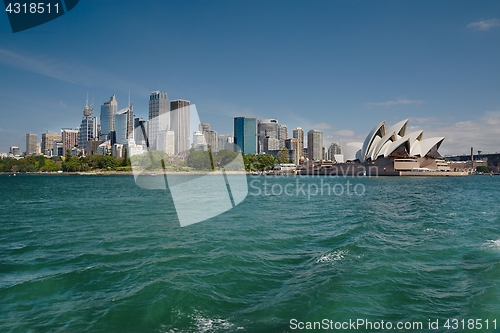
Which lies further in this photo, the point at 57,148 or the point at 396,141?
the point at 57,148

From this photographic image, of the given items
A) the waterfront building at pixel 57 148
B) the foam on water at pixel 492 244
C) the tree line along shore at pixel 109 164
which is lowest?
the foam on water at pixel 492 244

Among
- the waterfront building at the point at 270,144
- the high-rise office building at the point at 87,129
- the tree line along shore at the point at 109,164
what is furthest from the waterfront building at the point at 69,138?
the waterfront building at the point at 270,144

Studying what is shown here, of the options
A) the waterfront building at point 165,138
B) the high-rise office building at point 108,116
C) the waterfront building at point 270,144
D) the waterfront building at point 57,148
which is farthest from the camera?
the high-rise office building at point 108,116

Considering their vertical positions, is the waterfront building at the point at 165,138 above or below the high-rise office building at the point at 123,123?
below

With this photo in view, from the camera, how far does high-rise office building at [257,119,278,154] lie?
178500 mm

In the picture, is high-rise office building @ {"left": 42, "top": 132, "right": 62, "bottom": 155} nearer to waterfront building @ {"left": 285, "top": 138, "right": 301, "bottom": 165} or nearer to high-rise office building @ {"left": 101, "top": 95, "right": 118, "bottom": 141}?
high-rise office building @ {"left": 101, "top": 95, "right": 118, "bottom": 141}

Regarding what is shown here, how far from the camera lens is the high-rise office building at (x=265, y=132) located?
7028 inches

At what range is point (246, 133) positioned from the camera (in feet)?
555

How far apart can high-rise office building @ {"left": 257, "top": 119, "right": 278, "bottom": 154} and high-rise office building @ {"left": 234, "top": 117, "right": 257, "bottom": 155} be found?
6626 mm

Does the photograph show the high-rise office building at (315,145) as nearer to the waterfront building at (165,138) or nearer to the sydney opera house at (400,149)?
the sydney opera house at (400,149)

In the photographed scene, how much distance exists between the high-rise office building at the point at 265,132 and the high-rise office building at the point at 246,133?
663 cm

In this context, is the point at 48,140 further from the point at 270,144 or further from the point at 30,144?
the point at 270,144

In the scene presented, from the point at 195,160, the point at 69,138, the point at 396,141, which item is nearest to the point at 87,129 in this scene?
the point at 69,138

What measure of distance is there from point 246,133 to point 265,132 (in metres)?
19.4
